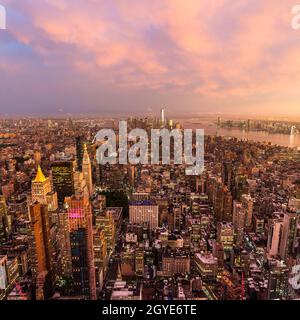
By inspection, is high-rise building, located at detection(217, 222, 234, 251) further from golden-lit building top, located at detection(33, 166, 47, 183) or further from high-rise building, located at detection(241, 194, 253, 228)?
golden-lit building top, located at detection(33, 166, 47, 183)

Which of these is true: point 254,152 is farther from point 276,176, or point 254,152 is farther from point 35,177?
point 35,177

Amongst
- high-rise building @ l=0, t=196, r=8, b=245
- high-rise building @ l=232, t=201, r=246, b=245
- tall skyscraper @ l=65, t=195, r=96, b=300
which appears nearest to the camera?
tall skyscraper @ l=65, t=195, r=96, b=300

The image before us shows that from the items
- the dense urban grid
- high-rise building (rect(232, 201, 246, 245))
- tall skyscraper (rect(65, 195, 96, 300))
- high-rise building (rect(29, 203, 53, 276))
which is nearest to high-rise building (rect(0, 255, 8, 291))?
the dense urban grid

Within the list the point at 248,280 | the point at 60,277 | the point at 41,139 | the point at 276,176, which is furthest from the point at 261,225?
the point at 41,139

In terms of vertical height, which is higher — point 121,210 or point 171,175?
point 171,175

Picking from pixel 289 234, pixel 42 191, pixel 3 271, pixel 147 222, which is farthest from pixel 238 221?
pixel 3 271

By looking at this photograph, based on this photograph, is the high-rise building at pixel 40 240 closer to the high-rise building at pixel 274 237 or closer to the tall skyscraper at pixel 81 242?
the tall skyscraper at pixel 81 242
